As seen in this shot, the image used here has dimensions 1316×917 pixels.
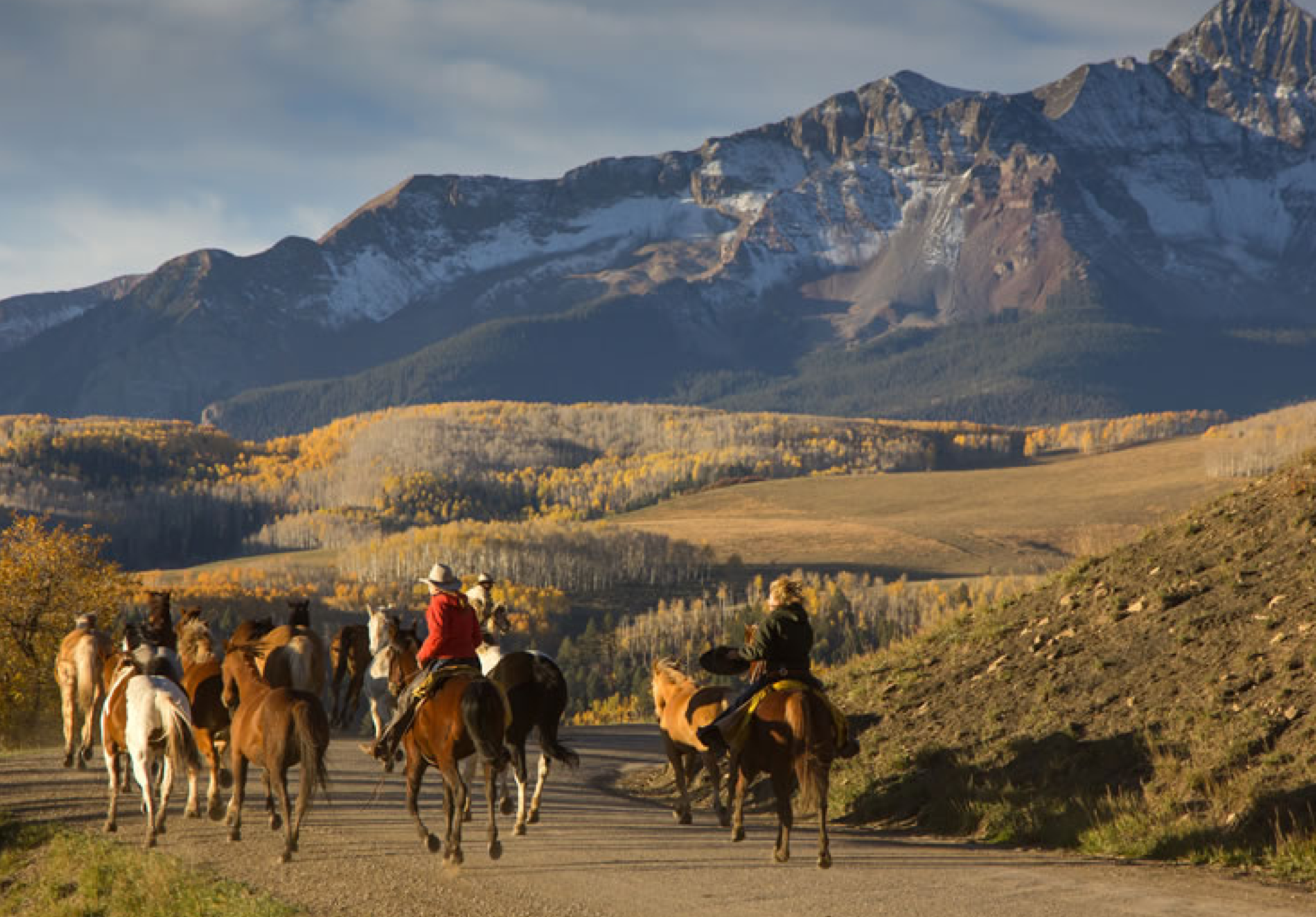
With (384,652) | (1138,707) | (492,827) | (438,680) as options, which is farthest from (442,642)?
(1138,707)

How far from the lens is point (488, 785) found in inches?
832

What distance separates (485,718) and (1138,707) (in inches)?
505

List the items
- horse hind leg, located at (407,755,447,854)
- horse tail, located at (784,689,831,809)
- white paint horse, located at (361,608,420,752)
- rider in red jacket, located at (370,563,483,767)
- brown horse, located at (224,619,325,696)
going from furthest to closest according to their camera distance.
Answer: white paint horse, located at (361,608,420,752) → brown horse, located at (224,619,325,696) → rider in red jacket, located at (370,563,483,767) → horse hind leg, located at (407,755,447,854) → horse tail, located at (784,689,831,809)

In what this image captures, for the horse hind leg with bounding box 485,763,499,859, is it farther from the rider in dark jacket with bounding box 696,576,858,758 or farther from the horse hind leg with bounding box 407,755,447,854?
the rider in dark jacket with bounding box 696,576,858,758

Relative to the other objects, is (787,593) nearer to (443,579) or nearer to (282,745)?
(443,579)

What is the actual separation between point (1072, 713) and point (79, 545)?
45.7 metres

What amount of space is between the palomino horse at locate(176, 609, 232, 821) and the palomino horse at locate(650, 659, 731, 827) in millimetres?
8226

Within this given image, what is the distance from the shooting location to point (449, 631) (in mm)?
22422

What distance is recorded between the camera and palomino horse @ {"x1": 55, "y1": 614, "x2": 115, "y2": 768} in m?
31.0

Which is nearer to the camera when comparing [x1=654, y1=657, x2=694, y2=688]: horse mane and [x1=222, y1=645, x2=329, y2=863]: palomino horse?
[x1=222, y1=645, x2=329, y2=863]: palomino horse

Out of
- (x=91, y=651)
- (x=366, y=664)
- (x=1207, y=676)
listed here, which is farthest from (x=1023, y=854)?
(x=91, y=651)

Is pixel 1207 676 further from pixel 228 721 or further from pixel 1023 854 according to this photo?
pixel 228 721

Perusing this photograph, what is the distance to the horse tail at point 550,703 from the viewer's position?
23.7 metres

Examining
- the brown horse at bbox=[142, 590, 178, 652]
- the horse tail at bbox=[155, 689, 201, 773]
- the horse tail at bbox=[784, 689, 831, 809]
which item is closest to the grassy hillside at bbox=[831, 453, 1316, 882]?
the horse tail at bbox=[784, 689, 831, 809]
